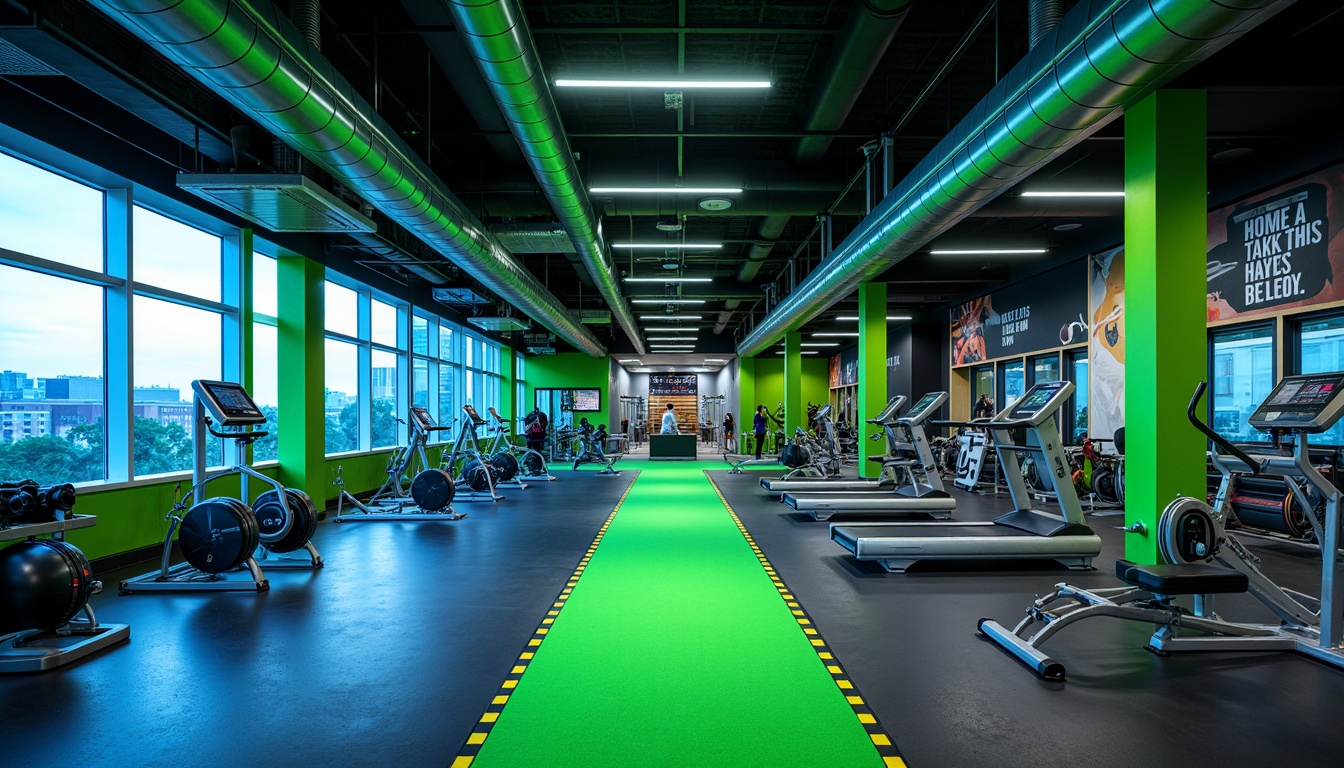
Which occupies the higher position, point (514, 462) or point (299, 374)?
point (299, 374)

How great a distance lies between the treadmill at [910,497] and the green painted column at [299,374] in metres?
6.43

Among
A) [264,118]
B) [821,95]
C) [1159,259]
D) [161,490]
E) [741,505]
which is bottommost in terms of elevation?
[741,505]

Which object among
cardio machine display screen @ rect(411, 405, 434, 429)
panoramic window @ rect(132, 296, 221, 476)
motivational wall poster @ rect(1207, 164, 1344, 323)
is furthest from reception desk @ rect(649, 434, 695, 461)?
motivational wall poster @ rect(1207, 164, 1344, 323)

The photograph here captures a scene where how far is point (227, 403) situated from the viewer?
5586 mm

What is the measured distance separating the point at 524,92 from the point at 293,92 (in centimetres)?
145

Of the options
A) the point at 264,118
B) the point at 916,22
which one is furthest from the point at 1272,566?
the point at 264,118

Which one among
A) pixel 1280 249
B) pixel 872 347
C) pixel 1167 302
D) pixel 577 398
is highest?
pixel 1280 249

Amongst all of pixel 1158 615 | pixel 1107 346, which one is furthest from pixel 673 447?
pixel 1158 615

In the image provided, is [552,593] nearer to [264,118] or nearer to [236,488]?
[264,118]

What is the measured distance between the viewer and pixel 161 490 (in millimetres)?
6941

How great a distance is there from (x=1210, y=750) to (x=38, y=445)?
829cm

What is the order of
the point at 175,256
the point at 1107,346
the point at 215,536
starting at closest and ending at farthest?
1. the point at 215,536
2. the point at 175,256
3. the point at 1107,346

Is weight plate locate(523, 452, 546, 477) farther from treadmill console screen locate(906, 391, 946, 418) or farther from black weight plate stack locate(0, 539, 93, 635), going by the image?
black weight plate stack locate(0, 539, 93, 635)

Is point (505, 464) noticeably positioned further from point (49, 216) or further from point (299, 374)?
point (49, 216)
